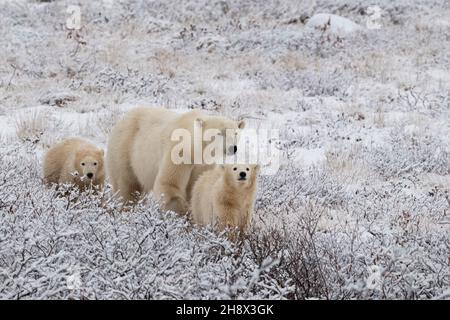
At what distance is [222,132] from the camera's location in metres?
4.92

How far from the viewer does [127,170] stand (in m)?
5.73

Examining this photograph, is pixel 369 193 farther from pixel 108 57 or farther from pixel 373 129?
pixel 108 57

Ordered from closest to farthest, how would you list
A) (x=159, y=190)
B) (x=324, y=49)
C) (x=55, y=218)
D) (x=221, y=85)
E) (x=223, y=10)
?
(x=55, y=218), (x=159, y=190), (x=221, y=85), (x=324, y=49), (x=223, y=10)

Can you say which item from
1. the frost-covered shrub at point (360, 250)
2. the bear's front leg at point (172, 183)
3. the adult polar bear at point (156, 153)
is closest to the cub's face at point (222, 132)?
the adult polar bear at point (156, 153)

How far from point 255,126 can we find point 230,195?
179 inches

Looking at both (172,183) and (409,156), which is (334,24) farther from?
(172,183)

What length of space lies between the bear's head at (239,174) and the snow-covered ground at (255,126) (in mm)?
475

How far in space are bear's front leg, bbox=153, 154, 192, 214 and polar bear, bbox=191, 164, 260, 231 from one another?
190 mm

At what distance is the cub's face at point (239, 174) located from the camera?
15.5 ft

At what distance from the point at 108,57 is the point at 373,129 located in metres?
6.25

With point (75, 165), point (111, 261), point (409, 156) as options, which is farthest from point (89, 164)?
point (409, 156)

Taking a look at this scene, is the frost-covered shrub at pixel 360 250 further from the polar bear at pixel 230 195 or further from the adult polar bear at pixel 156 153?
the adult polar bear at pixel 156 153

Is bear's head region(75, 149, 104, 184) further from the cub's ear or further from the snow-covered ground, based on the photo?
the cub's ear

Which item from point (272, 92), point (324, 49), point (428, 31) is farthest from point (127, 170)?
point (428, 31)
